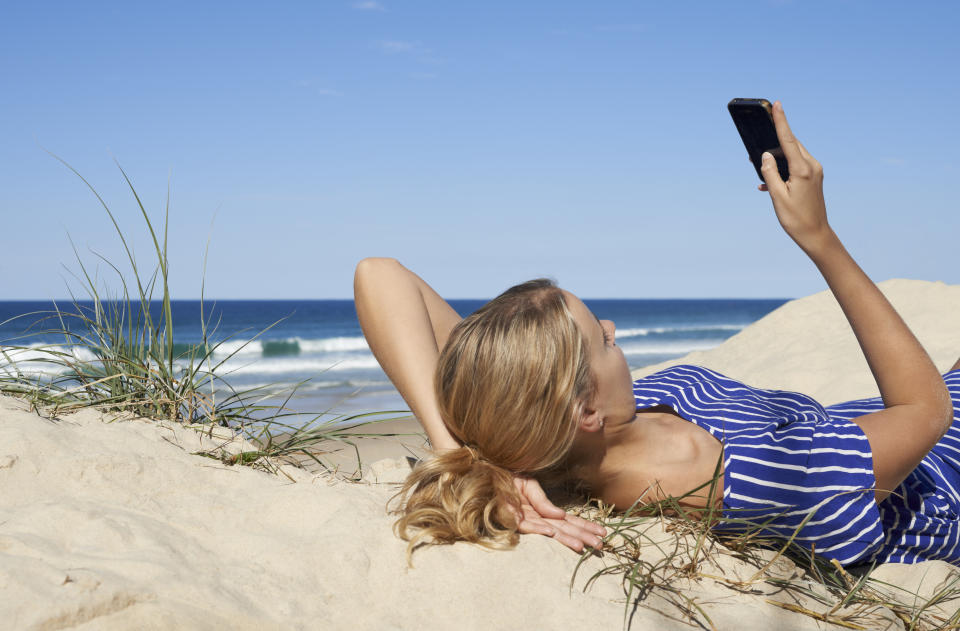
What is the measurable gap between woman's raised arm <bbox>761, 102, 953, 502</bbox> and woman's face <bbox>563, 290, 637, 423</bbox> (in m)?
0.62

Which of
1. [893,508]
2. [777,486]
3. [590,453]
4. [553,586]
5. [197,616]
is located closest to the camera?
[197,616]

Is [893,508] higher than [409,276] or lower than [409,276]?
lower

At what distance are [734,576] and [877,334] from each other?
2.56 feet

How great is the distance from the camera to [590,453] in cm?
206

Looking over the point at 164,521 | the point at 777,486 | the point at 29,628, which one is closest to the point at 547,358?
the point at 777,486

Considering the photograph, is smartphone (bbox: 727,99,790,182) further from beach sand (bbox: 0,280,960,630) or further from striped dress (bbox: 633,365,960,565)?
beach sand (bbox: 0,280,960,630)

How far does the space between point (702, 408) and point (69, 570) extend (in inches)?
73.3

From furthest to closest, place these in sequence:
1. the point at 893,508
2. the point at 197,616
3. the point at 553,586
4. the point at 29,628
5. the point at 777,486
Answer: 1. the point at 893,508
2. the point at 777,486
3. the point at 553,586
4. the point at 197,616
5. the point at 29,628

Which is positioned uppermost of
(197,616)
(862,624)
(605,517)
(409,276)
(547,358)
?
(409,276)

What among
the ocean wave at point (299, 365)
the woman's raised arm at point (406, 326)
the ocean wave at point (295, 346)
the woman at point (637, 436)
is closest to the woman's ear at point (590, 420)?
the woman at point (637, 436)

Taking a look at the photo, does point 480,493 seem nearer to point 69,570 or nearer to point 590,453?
point 590,453

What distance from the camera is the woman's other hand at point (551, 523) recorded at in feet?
5.96

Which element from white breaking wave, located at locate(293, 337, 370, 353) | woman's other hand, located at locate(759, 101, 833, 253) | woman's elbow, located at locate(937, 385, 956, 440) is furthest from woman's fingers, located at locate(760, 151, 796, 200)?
white breaking wave, located at locate(293, 337, 370, 353)

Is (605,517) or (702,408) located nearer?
(605,517)
